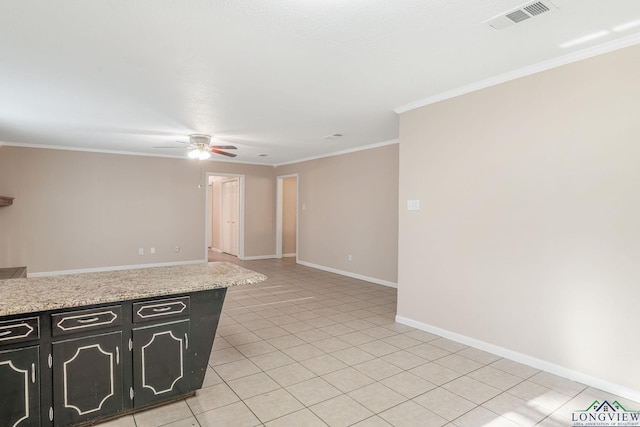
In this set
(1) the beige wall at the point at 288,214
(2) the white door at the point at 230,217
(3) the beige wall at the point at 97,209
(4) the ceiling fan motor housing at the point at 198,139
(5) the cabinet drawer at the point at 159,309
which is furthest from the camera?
(1) the beige wall at the point at 288,214

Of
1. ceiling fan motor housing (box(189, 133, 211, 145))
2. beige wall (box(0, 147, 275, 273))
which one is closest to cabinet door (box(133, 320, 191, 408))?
ceiling fan motor housing (box(189, 133, 211, 145))

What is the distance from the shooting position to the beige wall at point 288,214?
30.0 feet

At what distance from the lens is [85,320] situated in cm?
197

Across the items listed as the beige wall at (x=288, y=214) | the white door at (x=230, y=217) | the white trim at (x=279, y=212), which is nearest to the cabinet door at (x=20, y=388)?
the white door at (x=230, y=217)

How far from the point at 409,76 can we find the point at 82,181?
636 cm

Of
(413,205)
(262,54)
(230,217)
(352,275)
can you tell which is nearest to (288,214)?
(230,217)

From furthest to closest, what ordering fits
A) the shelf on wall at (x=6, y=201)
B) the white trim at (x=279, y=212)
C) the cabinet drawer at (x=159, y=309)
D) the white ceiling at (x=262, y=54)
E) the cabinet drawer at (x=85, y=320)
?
1. the white trim at (x=279, y=212)
2. the shelf on wall at (x=6, y=201)
3. the cabinet drawer at (x=159, y=309)
4. the white ceiling at (x=262, y=54)
5. the cabinet drawer at (x=85, y=320)

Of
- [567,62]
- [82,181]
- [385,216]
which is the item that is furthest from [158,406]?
[82,181]

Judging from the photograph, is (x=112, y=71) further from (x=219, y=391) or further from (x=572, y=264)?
(x=572, y=264)

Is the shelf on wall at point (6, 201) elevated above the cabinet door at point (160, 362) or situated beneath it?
elevated above

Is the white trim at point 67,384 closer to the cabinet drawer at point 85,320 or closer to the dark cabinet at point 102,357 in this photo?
the dark cabinet at point 102,357

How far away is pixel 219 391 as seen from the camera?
248cm

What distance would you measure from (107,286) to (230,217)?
7469 mm

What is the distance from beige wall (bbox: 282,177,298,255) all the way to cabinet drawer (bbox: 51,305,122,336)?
7.04 meters
